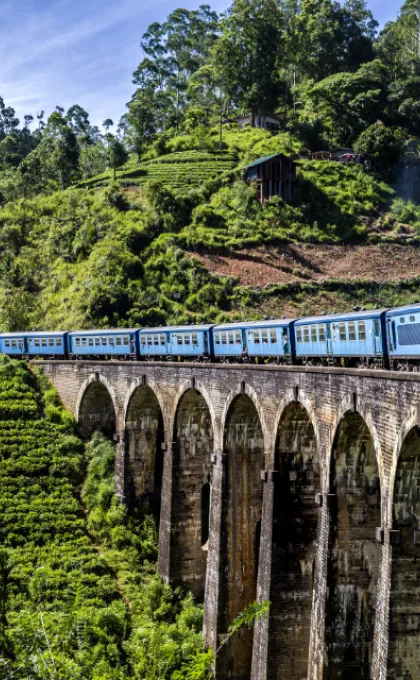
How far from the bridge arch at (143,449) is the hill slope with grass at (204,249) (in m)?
22.7

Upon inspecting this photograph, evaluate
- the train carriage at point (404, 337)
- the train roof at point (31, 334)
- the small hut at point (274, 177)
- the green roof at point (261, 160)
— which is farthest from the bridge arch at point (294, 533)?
the green roof at point (261, 160)

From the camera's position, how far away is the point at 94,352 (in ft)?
169

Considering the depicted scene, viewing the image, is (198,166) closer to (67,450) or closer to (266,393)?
(67,450)

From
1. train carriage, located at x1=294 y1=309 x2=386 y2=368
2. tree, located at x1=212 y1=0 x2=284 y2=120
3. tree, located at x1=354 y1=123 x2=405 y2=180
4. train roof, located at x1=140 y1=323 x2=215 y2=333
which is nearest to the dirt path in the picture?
Result: tree, located at x1=354 y1=123 x2=405 y2=180

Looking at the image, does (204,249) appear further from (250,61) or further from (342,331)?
(342,331)

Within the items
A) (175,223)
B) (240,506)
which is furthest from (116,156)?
(240,506)

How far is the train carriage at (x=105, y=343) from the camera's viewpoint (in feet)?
157

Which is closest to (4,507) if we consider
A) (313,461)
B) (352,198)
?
(313,461)

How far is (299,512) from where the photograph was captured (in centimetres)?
2806

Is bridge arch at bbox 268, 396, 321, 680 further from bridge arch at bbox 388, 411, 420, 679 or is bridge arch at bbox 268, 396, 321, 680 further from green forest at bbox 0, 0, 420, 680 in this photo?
bridge arch at bbox 388, 411, 420, 679

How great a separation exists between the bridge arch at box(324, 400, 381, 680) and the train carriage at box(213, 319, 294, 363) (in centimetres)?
875

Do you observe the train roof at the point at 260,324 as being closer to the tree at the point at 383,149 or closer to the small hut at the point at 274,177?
the small hut at the point at 274,177

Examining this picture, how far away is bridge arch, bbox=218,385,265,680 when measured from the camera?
31.9 m

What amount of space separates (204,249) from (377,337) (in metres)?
50.7
